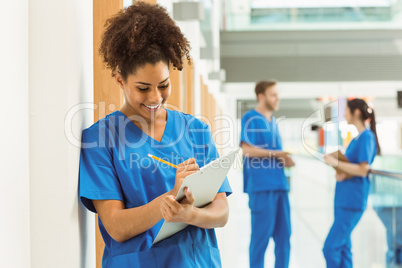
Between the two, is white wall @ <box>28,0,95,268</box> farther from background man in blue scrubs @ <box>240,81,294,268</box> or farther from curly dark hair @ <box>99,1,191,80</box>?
background man in blue scrubs @ <box>240,81,294,268</box>

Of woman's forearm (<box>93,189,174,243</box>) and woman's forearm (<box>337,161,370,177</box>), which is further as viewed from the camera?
woman's forearm (<box>337,161,370,177</box>)

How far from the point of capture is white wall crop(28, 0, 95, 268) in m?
0.96

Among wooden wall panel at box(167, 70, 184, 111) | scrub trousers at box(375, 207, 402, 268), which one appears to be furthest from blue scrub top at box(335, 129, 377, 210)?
wooden wall panel at box(167, 70, 184, 111)

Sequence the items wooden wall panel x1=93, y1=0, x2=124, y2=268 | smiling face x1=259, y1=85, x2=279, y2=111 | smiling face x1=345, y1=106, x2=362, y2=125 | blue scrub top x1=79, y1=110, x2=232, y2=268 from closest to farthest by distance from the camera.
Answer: blue scrub top x1=79, y1=110, x2=232, y2=268 → wooden wall panel x1=93, y1=0, x2=124, y2=268 → smiling face x1=345, y1=106, x2=362, y2=125 → smiling face x1=259, y1=85, x2=279, y2=111

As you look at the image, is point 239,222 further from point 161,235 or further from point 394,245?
point 161,235

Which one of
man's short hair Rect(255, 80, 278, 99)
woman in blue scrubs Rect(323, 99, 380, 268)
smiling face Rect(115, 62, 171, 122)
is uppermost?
man's short hair Rect(255, 80, 278, 99)

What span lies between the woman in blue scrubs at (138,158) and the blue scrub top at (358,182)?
83.0 inches

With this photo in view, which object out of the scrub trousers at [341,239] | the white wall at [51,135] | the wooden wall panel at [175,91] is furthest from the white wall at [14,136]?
the scrub trousers at [341,239]

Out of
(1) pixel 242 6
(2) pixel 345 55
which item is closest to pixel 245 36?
(1) pixel 242 6

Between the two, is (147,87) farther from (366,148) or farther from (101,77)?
(366,148)

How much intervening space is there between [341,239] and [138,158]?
2338 mm

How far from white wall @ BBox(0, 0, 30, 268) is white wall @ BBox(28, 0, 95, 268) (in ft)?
0.09

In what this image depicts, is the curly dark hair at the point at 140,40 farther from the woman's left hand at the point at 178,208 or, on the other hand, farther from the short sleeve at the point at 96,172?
the woman's left hand at the point at 178,208

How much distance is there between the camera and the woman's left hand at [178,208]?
2.80 feet
